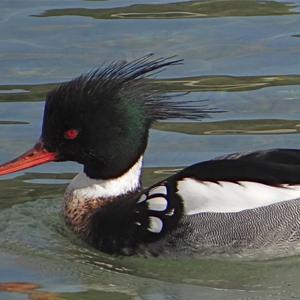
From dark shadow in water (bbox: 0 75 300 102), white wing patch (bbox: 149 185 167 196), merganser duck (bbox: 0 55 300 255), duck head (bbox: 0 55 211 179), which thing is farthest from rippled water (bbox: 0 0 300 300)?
duck head (bbox: 0 55 211 179)

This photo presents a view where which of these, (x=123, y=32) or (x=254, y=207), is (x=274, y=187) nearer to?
(x=254, y=207)

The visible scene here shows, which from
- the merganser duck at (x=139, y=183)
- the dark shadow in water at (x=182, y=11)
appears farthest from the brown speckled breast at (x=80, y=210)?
the dark shadow in water at (x=182, y=11)

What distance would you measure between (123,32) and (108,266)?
14.0 feet

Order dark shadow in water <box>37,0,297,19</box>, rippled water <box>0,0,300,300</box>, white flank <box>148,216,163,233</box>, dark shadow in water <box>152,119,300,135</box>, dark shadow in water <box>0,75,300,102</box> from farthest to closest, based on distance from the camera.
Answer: dark shadow in water <box>37,0,297,19</box> → dark shadow in water <box>0,75,300,102</box> → dark shadow in water <box>152,119,300,135</box> → white flank <box>148,216,163,233</box> → rippled water <box>0,0,300,300</box>

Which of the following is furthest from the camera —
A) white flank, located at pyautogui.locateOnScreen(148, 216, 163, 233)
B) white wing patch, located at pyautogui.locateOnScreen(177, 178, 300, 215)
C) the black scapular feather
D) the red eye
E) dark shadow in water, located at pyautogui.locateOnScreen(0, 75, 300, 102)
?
dark shadow in water, located at pyautogui.locateOnScreen(0, 75, 300, 102)

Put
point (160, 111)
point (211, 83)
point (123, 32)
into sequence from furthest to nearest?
point (123, 32) → point (211, 83) → point (160, 111)

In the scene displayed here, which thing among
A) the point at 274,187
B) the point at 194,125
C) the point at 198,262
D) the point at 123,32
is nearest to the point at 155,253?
the point at 198,262

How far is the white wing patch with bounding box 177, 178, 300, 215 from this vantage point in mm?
8203

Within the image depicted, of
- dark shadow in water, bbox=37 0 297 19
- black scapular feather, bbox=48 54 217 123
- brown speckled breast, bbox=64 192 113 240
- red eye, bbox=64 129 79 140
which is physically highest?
black scapular feather, bbox=48 54 217 123

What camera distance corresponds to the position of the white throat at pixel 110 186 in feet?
28.5

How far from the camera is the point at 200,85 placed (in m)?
11.1

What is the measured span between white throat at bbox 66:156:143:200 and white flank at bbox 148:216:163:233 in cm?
43

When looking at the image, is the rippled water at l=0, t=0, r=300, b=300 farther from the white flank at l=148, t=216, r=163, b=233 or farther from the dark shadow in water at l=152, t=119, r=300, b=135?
the white flank at l=148, t=216, r=163, b=233

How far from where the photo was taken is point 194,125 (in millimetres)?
10375
